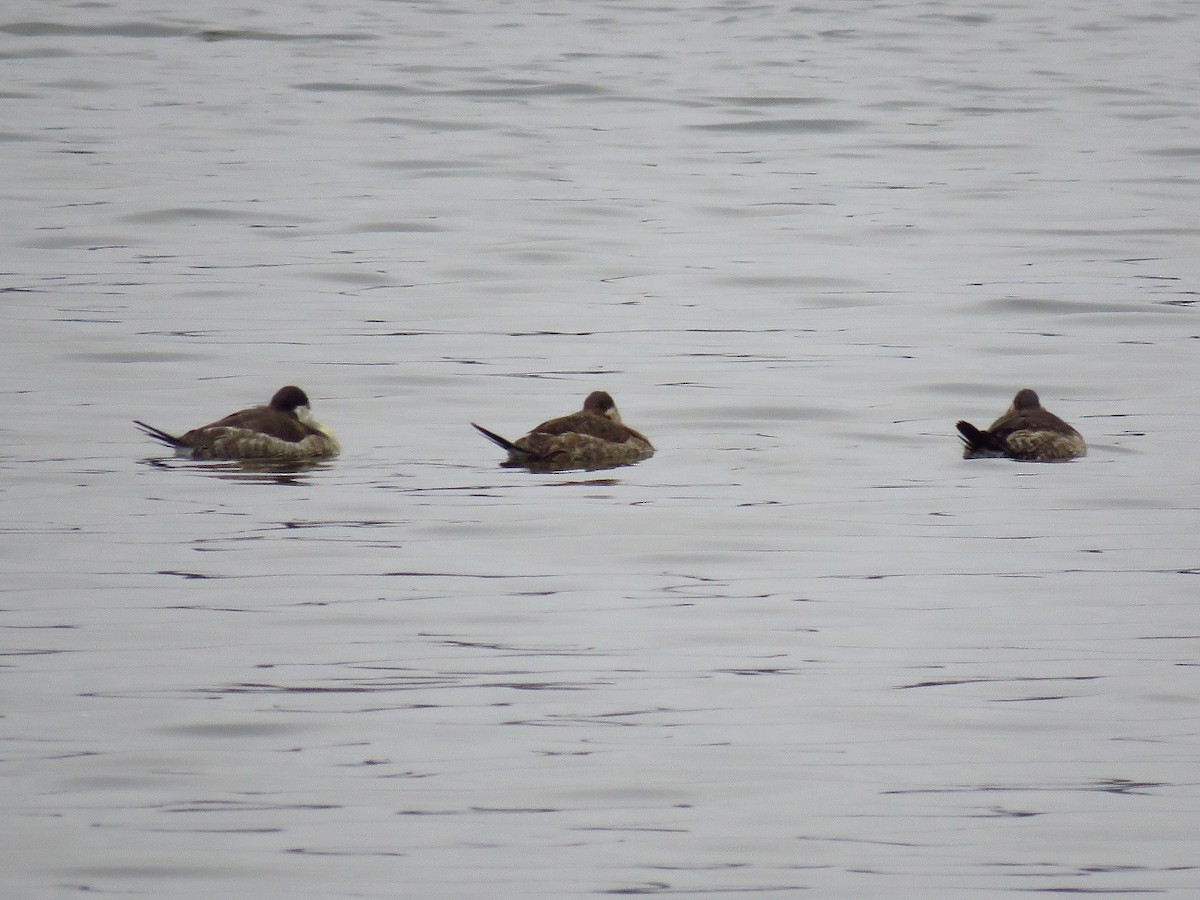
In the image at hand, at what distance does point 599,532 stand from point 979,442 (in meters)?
2.78

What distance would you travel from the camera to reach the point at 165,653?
8.29 m

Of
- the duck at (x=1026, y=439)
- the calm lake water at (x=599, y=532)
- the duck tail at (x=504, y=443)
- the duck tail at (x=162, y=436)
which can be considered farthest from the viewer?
the duck at (x=1026, y=439)

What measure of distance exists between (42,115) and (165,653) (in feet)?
72.1

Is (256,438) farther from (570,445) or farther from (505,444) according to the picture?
(570,445)

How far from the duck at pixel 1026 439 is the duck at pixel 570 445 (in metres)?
1.96

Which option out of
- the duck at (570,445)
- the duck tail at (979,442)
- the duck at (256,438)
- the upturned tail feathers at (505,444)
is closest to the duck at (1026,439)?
the duck tail at (979,442)

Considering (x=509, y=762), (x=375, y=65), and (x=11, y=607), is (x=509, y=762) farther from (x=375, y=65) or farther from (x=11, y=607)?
(x=375, y=65)

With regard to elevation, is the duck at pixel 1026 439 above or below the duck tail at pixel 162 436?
above

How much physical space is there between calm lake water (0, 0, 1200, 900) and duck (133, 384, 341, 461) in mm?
247

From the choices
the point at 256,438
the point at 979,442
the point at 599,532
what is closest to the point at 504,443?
the point at 256,438

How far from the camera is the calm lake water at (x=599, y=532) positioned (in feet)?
22.0

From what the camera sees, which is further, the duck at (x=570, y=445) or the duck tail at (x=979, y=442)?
the duck tail at (x=979, y=442)

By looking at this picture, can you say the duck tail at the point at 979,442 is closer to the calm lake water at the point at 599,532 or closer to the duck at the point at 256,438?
the calm lake water at the point at 599,532

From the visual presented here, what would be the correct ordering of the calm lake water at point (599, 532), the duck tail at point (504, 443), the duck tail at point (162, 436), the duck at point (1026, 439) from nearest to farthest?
the calm lake water at point (599, 532) → the duck tail at point (504, 443) → the duck tail at point (162, 436) → the duck at point (1026, 439)
